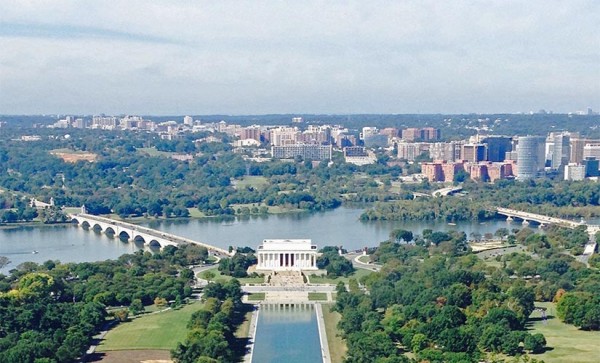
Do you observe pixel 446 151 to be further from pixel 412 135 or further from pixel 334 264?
pixel 334 264

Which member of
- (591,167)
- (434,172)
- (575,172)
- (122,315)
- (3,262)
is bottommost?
(3,262)

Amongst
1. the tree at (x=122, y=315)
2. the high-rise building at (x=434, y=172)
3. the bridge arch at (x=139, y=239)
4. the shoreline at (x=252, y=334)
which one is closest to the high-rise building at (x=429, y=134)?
the high-rise building at (x=434, y=172)

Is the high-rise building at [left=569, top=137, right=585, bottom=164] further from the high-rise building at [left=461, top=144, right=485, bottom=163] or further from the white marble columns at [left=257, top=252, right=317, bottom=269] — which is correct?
the white marble columns at [left=257, top=252, right=317, bottom=269]

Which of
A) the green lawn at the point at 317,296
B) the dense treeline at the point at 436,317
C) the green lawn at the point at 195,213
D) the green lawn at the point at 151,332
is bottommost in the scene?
the green lawn at the point at 195,213

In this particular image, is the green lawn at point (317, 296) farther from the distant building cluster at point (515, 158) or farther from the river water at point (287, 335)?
the distant building cluster at point (515, 158)

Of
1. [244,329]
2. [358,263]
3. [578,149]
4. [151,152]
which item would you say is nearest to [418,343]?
[244,329]

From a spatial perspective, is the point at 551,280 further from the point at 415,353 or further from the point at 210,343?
the point at 210,343

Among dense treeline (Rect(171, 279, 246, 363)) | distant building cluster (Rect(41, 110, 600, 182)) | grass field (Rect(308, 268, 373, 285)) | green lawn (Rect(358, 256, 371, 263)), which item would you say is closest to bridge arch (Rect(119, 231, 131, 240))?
green lawn (Rect(358, 256, 371, 263))
